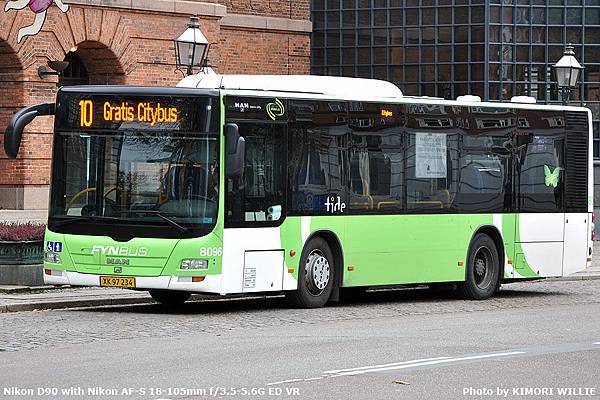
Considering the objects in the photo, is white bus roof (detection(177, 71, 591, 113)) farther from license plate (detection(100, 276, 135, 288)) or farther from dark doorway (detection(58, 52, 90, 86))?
dark doorway (detection(58, 52, 90, 86))

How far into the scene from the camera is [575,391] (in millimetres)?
11047

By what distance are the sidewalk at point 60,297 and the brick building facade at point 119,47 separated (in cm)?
1392

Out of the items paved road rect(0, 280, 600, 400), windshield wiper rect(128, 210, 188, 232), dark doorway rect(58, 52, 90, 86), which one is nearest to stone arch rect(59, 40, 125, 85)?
dark doorway rect(58, 52, 90, 86)

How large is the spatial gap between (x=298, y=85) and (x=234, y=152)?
1.92 m

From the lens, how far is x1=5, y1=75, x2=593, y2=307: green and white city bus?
17359 millimetres

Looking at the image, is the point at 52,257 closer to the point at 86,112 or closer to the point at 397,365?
the point at 86,112

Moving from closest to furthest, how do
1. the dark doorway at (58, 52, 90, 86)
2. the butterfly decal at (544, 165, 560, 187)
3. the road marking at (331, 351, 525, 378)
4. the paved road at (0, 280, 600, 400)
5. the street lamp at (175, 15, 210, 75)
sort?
the paved road at (0, 280, 600, 400), the road marking at (331, 351, 525, 378), the butterfly decal at (544, 165, 560, 187), the street lamp at (175, 15, 210, 75), the dark doorway at (58, 52, 90, 86)

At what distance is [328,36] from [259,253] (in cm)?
3133

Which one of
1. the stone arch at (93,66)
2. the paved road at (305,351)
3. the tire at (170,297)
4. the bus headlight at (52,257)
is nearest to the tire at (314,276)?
the paved road at (305,351)

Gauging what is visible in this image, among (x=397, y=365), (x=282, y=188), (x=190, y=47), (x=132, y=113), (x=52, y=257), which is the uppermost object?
(x=190, y=47)

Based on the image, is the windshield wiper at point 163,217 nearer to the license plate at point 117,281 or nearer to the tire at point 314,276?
the license plate at point 117,281

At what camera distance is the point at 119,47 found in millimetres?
35406

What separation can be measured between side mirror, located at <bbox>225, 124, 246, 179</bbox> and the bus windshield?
17 cm

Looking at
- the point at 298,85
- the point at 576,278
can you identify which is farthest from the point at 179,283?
Result: the point at 576,278
